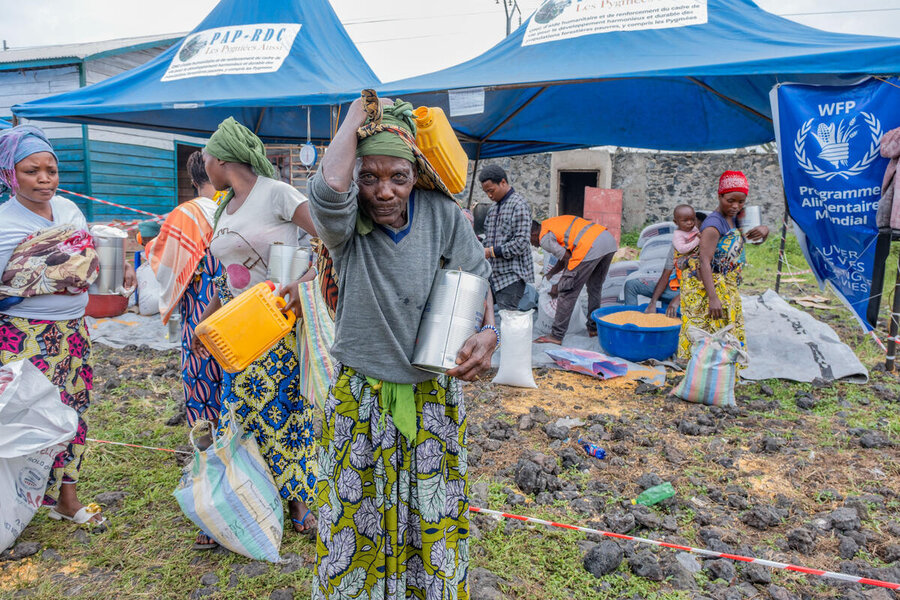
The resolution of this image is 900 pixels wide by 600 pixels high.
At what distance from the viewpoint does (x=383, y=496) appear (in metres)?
1.56

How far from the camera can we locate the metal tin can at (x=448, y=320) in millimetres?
1471

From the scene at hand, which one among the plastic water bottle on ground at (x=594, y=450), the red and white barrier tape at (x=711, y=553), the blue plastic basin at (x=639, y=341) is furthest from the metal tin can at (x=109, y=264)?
the blue plastic basin at (x=639, y=341)

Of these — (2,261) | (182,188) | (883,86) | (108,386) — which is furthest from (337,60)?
(182,188)

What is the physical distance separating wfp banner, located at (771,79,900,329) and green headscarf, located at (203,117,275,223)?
3.60 metres

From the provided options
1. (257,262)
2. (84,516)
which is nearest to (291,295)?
(257,262)

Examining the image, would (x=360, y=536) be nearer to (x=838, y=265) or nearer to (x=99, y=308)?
(x=838, y=265)

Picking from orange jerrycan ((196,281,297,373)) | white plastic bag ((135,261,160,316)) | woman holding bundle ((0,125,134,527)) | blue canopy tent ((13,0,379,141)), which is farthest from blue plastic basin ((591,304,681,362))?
white plastic bag ((135,261,160,316))

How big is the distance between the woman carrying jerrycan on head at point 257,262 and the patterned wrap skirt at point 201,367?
0.73ft

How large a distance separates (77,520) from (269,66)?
4.43m

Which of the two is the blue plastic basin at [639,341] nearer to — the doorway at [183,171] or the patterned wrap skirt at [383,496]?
the patterned wrap skirt at [383,496]

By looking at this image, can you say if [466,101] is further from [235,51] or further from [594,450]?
[594,450]

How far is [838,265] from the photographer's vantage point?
4199mm

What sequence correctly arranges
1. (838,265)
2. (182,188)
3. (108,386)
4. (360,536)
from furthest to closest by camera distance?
(182,188)
(108,386)
(838,265)
(360,536)

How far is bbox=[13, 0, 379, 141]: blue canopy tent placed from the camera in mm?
5219
